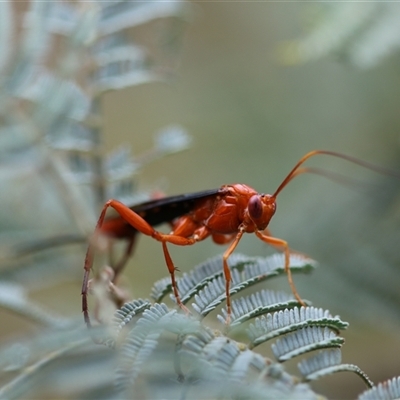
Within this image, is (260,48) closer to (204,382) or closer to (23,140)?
(23,140)

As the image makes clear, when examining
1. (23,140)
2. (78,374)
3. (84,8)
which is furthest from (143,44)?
(78,374)

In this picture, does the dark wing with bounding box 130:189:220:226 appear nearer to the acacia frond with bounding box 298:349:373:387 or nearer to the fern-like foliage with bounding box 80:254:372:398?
the fern-like foliage with bounding box 80:254:372:398

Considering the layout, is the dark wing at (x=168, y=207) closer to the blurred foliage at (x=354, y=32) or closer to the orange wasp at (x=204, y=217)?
the orange wasp at (x=204, y=217)

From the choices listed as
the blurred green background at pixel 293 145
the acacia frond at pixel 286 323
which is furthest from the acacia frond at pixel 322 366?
the blurred green background at pixel 293 145

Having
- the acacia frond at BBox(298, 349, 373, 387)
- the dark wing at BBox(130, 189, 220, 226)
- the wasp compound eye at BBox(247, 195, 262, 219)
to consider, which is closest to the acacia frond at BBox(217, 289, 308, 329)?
the acacia frond at BBox(298, 349, 373, 387)

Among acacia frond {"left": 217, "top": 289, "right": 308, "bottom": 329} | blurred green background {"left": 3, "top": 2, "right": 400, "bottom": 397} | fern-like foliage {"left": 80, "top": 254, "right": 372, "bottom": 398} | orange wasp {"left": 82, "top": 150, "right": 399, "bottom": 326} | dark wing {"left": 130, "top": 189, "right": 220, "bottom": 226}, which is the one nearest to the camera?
fern-like foliage {"left": 80, "top": 254, "right": 372, "bottom": 398}

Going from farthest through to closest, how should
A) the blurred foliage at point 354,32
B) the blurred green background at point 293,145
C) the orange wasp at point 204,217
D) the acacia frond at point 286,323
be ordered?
the blurred green background at point 293,145
the blurred foliage at point 354,32
the orange wasp at point 204,217
the acacia frond at point 286,323
